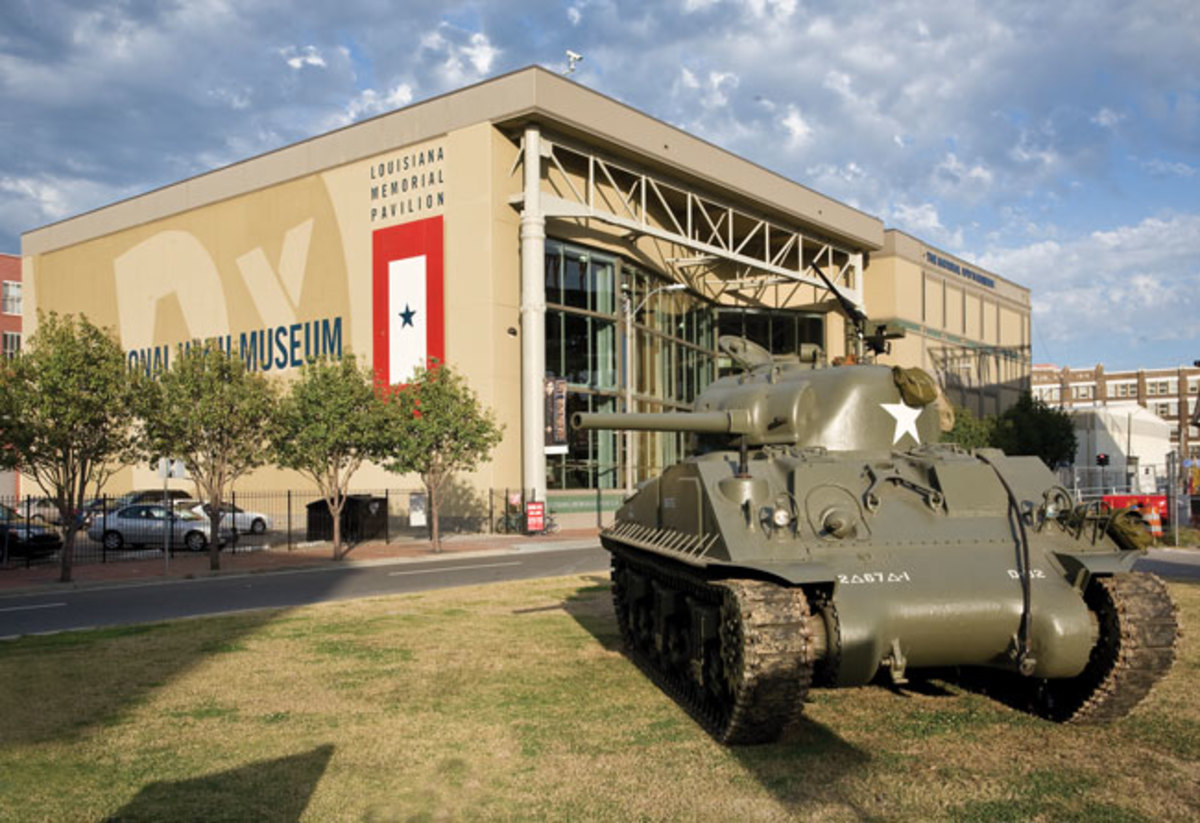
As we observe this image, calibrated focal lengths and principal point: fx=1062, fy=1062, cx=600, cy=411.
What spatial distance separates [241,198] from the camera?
4334 centimetres

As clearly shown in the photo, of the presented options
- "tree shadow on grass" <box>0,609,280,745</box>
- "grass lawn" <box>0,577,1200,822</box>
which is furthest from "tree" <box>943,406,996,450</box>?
"tree shadow on grass" <box>0,609,280,745</box>

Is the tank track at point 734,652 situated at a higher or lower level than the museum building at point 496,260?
lower

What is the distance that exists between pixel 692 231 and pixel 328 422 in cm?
2267

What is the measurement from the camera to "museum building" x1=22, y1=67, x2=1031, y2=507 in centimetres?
3525

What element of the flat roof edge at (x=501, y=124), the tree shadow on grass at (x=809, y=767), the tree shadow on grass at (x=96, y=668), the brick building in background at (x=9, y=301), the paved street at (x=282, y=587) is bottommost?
the paved street at (x=282, y=587)

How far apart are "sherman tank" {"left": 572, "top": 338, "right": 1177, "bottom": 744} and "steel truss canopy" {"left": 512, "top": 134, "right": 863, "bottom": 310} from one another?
814 inches

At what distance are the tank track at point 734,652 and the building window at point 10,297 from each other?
6437cm

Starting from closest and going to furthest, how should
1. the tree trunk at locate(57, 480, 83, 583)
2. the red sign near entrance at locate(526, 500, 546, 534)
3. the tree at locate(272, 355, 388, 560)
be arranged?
the tree trunk at locate(57, 480, 83, 583)
the tree at locate(272, 355, 388, 560)
the red sign near entrance at locate(526, 500, 546, 534)

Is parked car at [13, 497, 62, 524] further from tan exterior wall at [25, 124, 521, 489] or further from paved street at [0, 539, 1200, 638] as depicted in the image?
tan exterior wall at [25, 124, 521, 489]

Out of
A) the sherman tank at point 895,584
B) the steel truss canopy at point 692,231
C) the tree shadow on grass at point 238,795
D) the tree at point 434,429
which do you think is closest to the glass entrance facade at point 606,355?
the steel truss canopy at point 692,231

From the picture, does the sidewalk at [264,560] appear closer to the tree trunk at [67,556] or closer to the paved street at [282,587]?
the tree trunk at [67,556]

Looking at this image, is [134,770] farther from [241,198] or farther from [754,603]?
[241,198]

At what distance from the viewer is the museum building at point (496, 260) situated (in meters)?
35.2

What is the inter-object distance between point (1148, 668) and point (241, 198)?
1643 inches
